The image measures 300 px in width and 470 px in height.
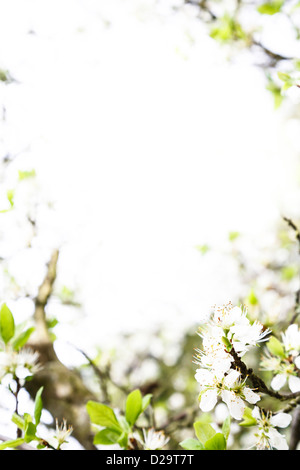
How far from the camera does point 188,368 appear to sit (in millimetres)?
2529

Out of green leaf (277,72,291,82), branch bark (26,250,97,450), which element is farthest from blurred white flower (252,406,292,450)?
green leaf (277,72,291,82)

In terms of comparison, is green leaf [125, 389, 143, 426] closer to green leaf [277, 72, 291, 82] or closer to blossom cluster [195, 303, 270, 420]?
blossom cluster [195, 303, 270, 420]

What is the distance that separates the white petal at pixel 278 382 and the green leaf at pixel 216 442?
15 cm

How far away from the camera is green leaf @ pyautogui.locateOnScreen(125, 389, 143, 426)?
2.70 feet

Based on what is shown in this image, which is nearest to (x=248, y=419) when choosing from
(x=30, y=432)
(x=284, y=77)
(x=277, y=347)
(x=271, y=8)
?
(x=277, y=347)

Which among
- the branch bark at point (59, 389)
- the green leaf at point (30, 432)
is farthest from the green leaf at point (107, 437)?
the branch bark at point (59, 389)

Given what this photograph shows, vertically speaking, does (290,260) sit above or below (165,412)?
above

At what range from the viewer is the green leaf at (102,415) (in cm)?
81

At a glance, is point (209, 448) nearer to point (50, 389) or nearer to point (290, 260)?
point (50, 389)

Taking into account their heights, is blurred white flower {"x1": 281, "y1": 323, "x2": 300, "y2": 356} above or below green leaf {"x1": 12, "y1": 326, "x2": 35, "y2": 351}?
above

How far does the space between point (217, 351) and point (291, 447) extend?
44 centimetres

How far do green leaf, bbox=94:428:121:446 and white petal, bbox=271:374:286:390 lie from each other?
1.10 feet

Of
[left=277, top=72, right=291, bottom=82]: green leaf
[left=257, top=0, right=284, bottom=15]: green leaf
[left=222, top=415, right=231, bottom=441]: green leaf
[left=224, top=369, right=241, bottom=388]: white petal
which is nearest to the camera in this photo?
[left=224, top=369, right=241, bottom=388]: white petal
